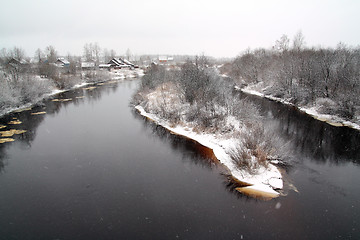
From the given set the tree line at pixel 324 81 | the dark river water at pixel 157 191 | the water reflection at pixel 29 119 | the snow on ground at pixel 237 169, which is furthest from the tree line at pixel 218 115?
the water reflection at pixel 29 119

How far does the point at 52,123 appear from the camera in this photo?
2338 centimetres

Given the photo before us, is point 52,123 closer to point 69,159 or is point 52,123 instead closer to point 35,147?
point 35,147

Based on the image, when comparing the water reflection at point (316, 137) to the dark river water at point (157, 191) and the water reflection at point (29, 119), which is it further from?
the water reflection at point (29, 119)

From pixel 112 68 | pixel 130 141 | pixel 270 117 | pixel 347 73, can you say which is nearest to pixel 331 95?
pixel 347 73

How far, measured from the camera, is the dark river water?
349 inches

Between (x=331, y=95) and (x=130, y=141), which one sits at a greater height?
(x=331, y=95)

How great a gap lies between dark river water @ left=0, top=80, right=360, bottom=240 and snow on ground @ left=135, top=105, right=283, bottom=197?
0.71m

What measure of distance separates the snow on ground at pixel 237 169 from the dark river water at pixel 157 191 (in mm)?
706

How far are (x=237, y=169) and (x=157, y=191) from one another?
5219 mm

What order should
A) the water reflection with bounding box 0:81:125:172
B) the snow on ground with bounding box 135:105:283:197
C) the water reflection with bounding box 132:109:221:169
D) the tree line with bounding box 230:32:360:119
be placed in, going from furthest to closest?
the tree line with bounding box 230:32:360:119 → the water reflection with bounding box 0:81:125:172 → the water reflection with bounding box 132:109:221:169 → the snow on ground with bounding box 135:105:283:197

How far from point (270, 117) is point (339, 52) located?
45.7 ft

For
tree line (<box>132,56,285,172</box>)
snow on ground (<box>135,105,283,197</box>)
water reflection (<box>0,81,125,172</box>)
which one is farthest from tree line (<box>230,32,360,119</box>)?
water reflection (<box>0,81,125,172</box>)

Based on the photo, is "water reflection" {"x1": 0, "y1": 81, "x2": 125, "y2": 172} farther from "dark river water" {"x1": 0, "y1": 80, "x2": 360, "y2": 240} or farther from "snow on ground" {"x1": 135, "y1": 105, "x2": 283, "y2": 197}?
"snow on ground" {"x1": 135, "y1": 105, "x2": 283, "y2": 197}

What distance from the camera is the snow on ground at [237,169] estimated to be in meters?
11.5
